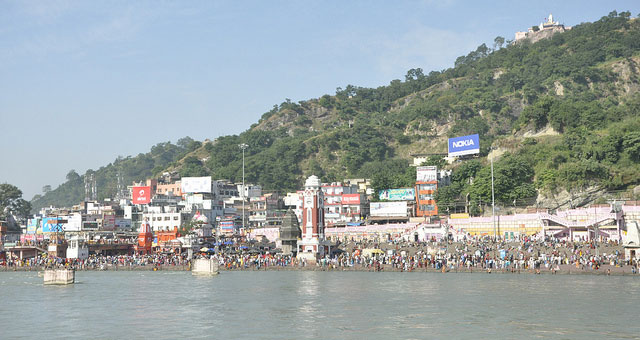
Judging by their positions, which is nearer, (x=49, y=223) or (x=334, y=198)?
(x=334, y=198)

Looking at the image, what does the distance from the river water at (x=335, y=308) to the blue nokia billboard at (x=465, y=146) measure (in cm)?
6225

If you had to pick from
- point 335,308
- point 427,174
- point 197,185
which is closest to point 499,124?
point 427,174

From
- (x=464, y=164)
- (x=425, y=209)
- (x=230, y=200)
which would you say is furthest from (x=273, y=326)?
(x=230, y=200)

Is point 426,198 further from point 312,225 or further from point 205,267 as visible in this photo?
point 205,267

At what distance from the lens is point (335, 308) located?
42094 mm

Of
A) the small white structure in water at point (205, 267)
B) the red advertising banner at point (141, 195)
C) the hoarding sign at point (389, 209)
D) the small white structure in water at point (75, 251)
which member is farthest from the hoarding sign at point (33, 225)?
the small white structure in water at point (205, 267)

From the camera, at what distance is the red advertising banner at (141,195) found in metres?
144

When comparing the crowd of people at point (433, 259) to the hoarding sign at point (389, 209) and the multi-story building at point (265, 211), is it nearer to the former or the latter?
the hoarding sign at point (389, 209)

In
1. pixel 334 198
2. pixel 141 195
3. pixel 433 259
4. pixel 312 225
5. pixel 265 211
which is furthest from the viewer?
pixel 141 195

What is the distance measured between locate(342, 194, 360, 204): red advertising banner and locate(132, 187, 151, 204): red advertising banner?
43.0m

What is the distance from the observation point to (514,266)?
215ft

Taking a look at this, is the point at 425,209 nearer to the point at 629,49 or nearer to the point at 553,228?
the point at 553,228

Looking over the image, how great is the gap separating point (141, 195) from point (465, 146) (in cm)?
6750

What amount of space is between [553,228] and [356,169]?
92.1 metres
